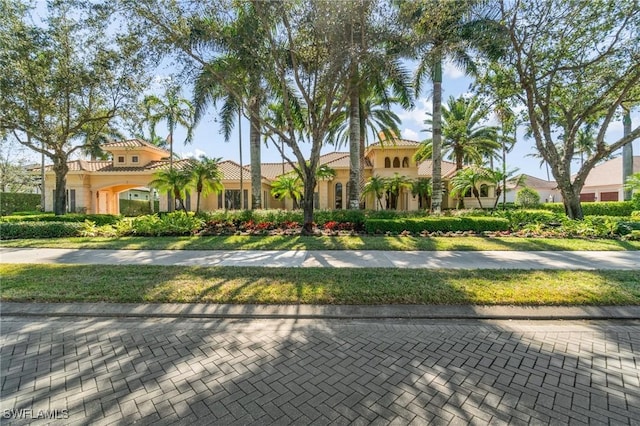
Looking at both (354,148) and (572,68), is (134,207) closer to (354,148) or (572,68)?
(354,148)

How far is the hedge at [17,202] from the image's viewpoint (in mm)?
24047

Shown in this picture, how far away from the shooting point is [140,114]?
16750 millimetres

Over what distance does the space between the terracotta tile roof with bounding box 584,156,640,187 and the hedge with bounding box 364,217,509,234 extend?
30.5m

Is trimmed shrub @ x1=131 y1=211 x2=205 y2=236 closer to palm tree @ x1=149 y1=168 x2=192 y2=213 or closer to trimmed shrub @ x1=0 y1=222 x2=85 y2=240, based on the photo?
trimmed shrub @ x1=0 y1=222 x2=85 y2=240

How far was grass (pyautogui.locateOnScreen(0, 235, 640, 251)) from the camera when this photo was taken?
32.5ft

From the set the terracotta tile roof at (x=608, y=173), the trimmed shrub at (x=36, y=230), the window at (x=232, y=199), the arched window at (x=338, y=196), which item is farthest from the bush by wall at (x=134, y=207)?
the terracotta tile roof at (x=608, y=173)

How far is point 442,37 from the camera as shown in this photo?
12383 millimetres

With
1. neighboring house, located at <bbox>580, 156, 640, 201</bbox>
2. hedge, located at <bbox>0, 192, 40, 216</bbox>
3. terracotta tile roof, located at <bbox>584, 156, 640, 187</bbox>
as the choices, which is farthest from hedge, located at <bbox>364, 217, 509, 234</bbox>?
terracotta tile roof, located at <bbox>584, 156, 640, 187</bbox>

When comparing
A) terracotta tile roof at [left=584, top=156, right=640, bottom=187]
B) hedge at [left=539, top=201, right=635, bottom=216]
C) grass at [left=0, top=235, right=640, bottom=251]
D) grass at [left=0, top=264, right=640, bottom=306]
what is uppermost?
terracotta tile roof at [left=584, top=156, right=640, bottom=187]

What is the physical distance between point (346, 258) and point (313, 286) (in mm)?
2951

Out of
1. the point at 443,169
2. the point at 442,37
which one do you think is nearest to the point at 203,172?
the point at 442,37

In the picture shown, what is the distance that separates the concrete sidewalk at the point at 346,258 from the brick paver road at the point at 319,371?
129 inches

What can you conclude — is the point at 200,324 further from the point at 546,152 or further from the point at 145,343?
the point at 546,152

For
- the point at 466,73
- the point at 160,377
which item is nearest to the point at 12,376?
the point at 160,377
